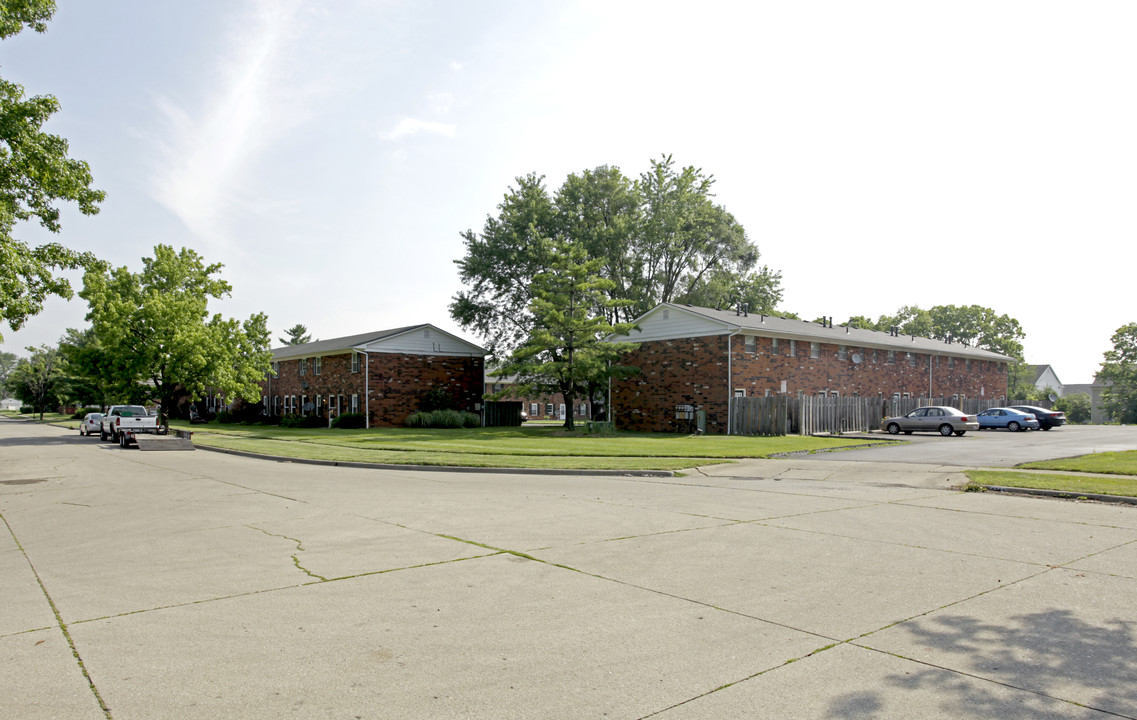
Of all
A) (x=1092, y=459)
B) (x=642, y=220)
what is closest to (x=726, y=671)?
(x=1092, y=459)

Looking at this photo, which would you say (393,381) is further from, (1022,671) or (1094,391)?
(1094,391)

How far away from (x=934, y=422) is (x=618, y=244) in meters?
21.5

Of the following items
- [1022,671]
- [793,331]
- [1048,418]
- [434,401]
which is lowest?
[1022,671]

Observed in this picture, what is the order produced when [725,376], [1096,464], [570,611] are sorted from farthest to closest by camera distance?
[725,376], [1096,464], [570,611]

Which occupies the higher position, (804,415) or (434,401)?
(434,401)

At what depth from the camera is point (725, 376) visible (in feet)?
112

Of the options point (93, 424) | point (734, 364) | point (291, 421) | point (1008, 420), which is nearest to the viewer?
point (734, 364)

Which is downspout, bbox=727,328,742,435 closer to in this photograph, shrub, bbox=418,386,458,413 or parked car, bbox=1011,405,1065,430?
shrub, bbox=418,386,458,413

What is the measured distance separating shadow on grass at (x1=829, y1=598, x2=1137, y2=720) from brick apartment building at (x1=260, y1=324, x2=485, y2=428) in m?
39.2

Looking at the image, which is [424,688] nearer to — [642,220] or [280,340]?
[642,220]

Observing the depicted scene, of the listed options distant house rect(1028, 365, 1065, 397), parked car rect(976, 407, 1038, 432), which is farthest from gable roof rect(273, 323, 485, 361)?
distant house rect(1028, 365, 1065, 397)

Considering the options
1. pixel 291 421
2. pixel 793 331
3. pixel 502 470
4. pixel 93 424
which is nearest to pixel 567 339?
pixel 793 331

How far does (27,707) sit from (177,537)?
5435mm

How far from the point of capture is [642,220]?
163 ft
